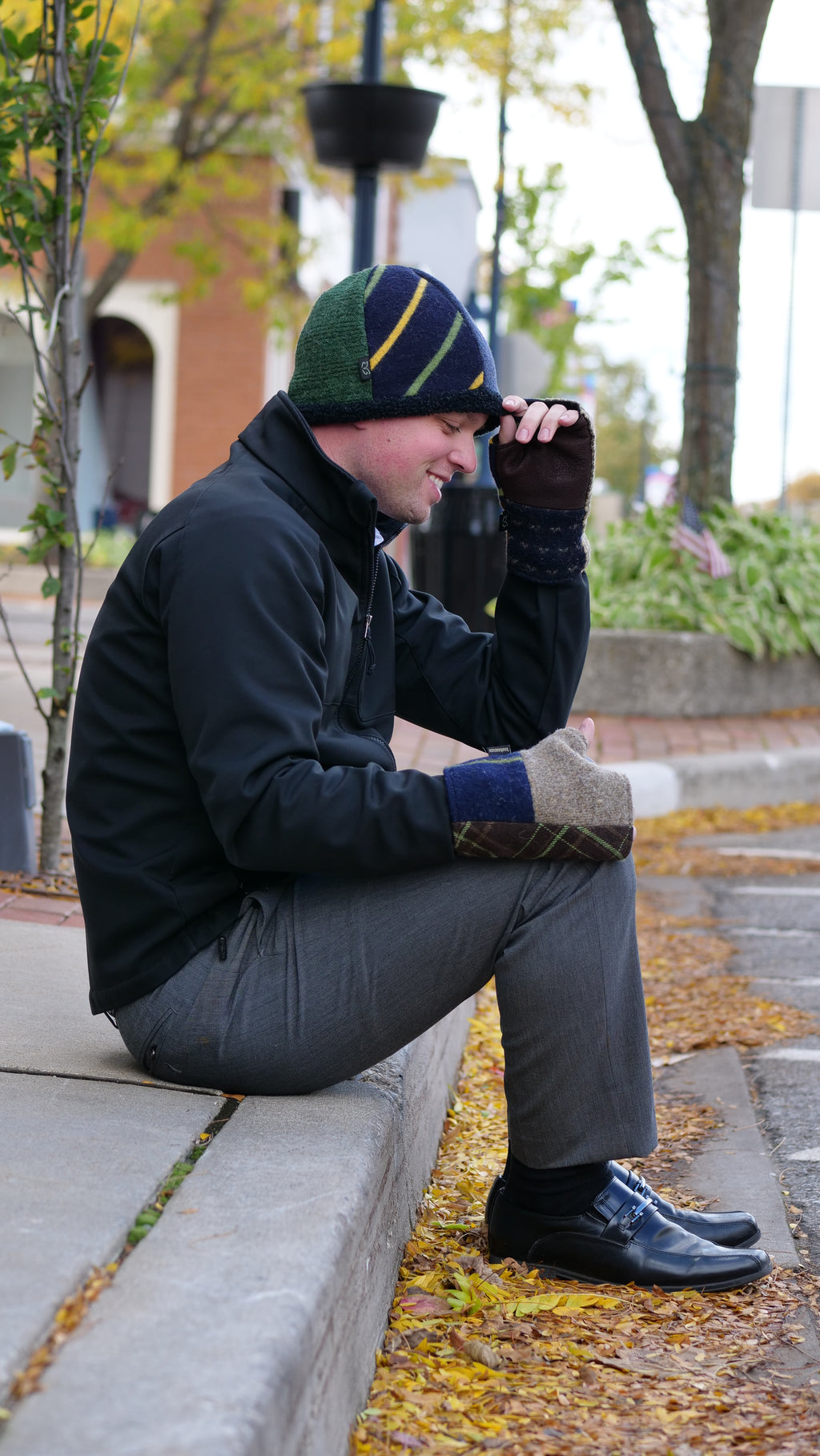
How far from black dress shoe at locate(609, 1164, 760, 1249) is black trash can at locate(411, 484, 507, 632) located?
345 inches

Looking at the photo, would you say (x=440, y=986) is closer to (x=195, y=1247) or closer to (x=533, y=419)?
(x=195, y=1247)

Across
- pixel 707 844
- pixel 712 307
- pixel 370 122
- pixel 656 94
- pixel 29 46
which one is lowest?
pixel 707 844

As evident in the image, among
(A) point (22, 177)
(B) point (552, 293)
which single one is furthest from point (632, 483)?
(A) point (22, 177)

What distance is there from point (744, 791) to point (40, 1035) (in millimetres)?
5318

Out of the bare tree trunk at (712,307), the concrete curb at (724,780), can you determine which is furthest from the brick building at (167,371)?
the concrete curb at (724,780)

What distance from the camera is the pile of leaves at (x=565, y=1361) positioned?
1.90 m

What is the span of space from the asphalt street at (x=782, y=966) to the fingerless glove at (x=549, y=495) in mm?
1207

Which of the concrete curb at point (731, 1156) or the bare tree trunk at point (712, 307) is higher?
the bare tree trunk at point (712, 307)

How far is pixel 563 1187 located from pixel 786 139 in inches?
362

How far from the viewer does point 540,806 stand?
2156mm

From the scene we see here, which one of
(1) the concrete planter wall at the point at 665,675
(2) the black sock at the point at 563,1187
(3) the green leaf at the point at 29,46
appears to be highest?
(3) the green leaf at the point at 29,46

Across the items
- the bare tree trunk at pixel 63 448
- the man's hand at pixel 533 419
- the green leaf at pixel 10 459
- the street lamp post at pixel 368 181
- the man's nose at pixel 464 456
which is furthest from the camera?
the street lamp post at pixel 368 181

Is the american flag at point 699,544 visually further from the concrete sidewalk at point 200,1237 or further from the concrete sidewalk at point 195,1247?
the concrete sidewalk at point 195,1247

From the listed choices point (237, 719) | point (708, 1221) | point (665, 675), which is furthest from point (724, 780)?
point (237, 719)
